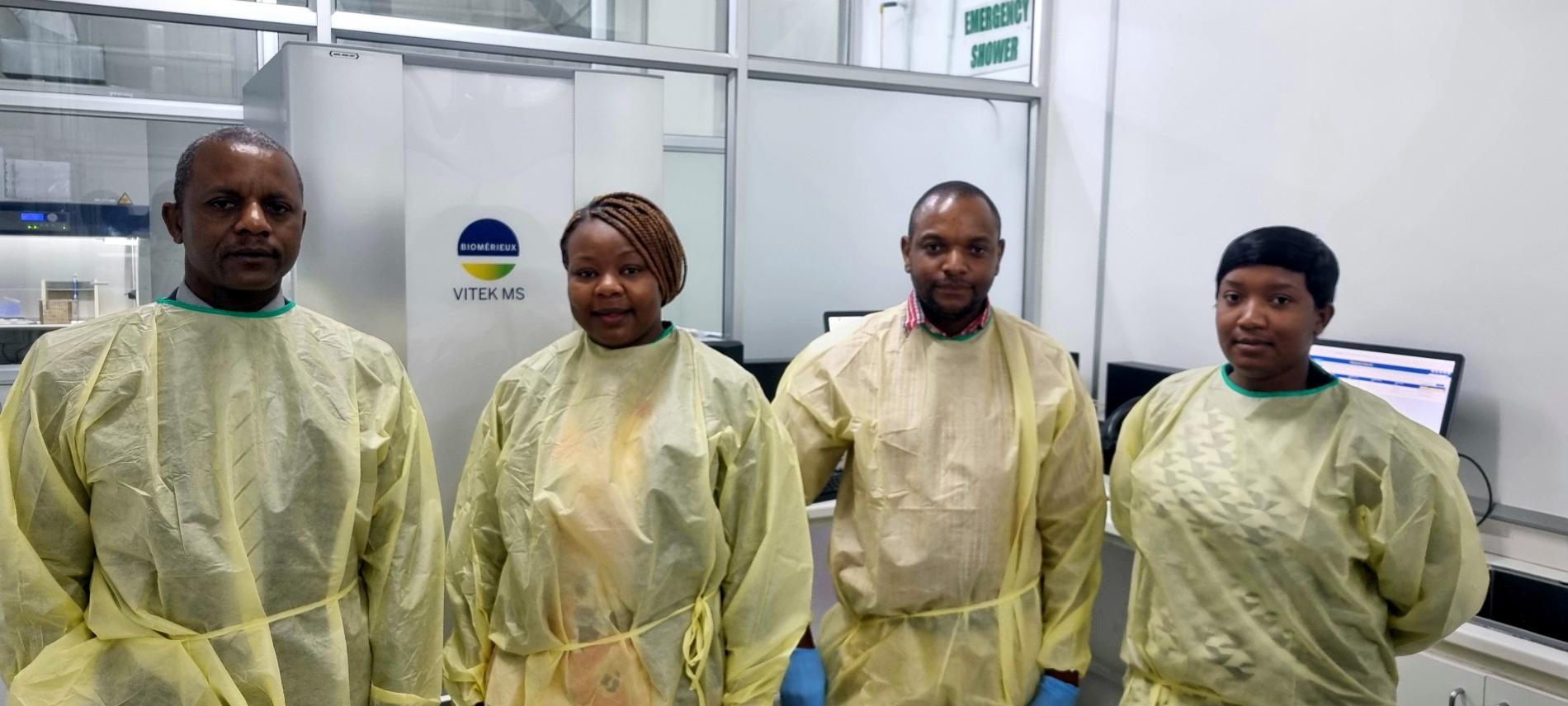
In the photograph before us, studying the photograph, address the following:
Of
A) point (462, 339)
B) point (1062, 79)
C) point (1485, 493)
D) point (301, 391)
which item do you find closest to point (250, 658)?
point (301, 391)

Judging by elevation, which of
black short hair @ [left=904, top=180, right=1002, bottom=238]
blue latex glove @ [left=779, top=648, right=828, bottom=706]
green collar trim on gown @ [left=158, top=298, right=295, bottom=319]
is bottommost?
blue latex glove @ [left=779, top=648, right=828, bottom=706]

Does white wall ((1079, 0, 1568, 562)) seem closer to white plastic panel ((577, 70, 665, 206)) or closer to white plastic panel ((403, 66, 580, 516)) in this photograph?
white plastic panel ((577, 70, 665, 206))

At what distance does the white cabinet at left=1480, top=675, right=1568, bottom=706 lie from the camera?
171cm

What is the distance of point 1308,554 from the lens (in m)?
1.39

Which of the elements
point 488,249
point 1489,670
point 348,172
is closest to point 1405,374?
point 1489,670

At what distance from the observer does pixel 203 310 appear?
4.00 feet

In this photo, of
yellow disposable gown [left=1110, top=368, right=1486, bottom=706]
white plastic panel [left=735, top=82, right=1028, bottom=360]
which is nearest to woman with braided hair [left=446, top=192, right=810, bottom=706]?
yellow disposable gown [left=1110, top=368, right=1486, bottom=706]

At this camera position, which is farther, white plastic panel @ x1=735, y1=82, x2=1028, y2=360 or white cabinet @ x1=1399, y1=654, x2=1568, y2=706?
white plastic panel @ x1=735, y1=82, x2=1028, y2=360

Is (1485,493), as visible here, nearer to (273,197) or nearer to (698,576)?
(698,576)

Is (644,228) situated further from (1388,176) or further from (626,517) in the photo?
(1388,176)

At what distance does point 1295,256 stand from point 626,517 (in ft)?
3.15

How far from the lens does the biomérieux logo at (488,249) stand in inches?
81.0

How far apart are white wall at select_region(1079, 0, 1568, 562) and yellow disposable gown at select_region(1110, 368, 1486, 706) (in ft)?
3.09

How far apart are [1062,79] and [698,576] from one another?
2.48 meters
